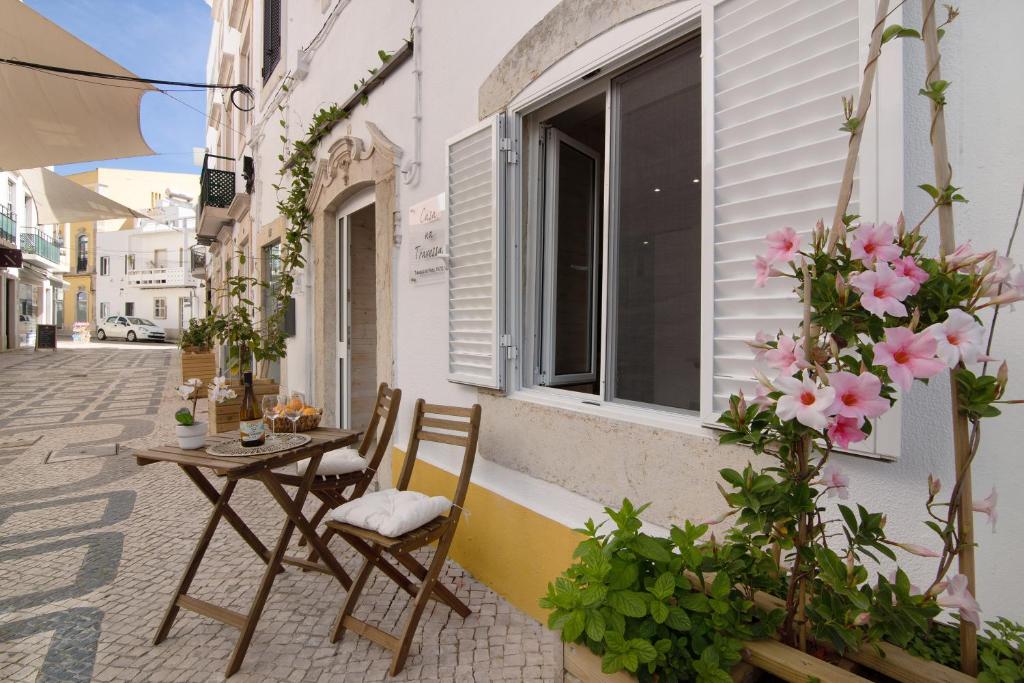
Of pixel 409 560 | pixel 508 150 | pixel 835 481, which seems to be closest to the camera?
pixel 835 481

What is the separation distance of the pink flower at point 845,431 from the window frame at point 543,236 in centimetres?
100

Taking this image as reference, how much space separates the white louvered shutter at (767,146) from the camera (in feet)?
5.07

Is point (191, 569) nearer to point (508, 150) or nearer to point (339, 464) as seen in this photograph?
point (339, 464)

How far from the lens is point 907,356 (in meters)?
0.93

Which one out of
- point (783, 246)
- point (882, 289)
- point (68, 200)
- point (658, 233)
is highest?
point (68, 200)

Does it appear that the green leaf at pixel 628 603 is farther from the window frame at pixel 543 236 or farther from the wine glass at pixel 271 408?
the wine glass at pixel 271 408

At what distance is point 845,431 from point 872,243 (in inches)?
14.1

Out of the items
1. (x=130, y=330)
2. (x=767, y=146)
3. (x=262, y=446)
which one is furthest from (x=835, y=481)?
(x=130, y=330)

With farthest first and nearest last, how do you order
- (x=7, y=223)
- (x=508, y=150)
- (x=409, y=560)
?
(x=7, y=223)
(x=508, y=150)
(x=409, y=560)

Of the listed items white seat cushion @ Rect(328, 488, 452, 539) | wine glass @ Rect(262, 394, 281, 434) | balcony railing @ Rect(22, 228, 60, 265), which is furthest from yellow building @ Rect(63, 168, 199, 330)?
white seat cushion @ Rect(328, 488, 452, 539)

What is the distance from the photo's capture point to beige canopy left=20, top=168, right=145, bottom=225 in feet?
47.2

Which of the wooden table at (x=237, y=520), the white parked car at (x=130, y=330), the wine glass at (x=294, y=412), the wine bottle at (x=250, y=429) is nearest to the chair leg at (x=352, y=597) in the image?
the wooden table at (x=237, y=520)

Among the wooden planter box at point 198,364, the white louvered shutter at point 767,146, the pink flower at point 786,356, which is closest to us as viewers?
the pink flower at point 786,356

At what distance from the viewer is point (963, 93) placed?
4.67 feet
